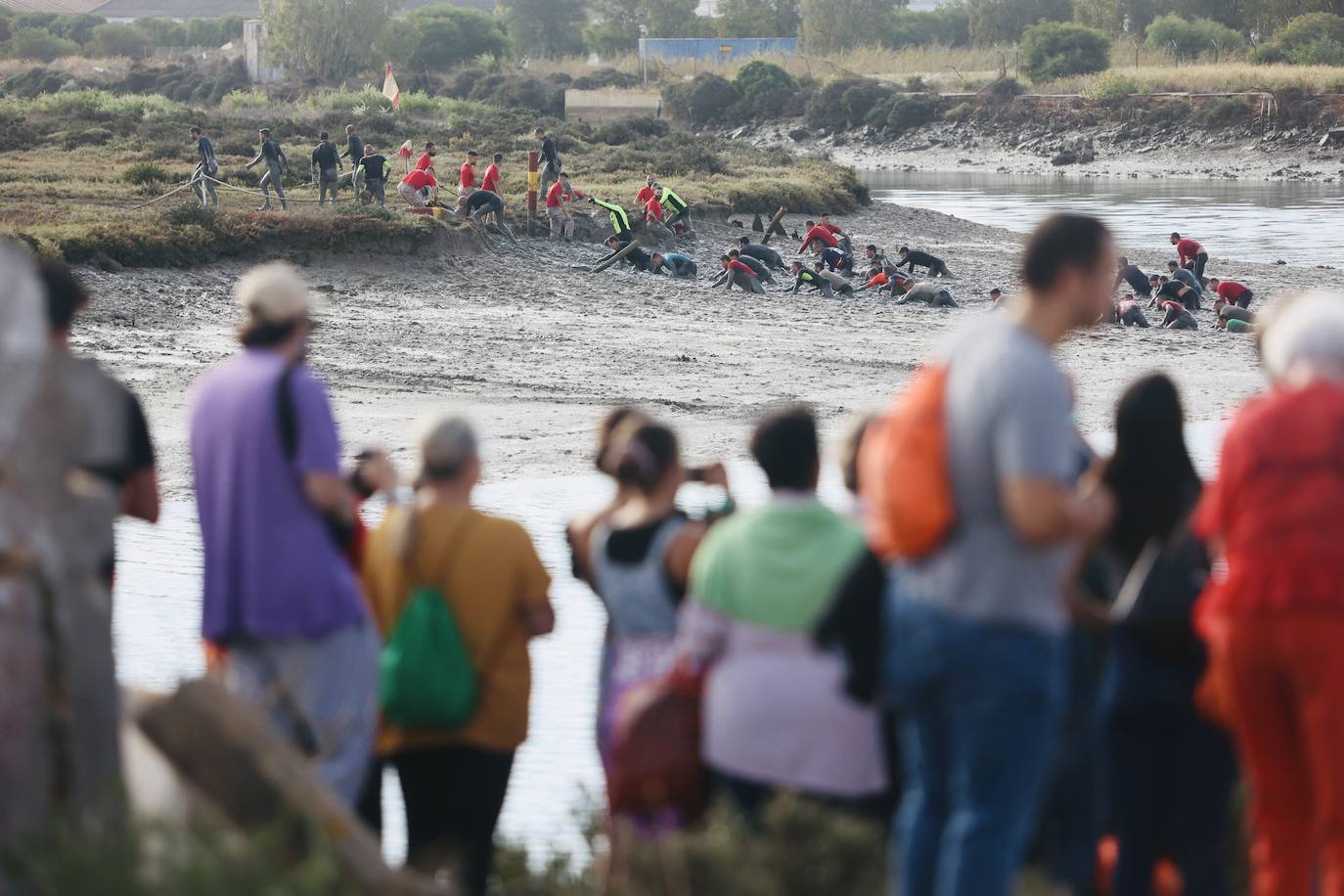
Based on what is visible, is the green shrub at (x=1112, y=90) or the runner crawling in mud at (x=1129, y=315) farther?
the green shrub at (x=1112, y=90)

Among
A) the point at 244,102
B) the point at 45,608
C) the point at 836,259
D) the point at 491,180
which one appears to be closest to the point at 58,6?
the point at 244,102

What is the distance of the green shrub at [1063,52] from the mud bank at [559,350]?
5970cm

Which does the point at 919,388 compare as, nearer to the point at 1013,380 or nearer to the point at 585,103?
the point at 1013,380

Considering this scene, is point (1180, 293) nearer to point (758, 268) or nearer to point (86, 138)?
point (758, 268)

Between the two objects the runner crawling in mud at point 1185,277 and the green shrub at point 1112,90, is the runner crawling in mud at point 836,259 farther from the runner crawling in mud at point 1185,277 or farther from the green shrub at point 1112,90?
the green shrub at point 1112,90

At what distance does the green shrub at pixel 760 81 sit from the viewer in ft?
258

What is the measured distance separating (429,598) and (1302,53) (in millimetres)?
82481

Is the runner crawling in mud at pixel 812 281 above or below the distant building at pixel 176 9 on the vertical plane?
below

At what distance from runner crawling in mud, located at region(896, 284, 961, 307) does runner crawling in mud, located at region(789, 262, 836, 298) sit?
3.47 feet

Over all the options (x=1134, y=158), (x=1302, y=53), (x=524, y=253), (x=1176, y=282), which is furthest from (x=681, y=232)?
(x=1302, y=53)

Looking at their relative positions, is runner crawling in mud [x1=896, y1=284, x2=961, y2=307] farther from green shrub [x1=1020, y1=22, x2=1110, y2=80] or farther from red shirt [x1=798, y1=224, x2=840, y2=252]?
green shrub [x1=1020, y1=22, x2=1110, y2=80]

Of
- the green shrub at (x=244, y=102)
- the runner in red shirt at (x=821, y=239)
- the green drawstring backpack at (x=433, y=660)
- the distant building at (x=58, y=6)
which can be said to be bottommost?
the runner in red shirt at (x=821, y=239)

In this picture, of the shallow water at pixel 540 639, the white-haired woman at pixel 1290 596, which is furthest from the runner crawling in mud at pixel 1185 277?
the white-haired woman at pixel 1290 596

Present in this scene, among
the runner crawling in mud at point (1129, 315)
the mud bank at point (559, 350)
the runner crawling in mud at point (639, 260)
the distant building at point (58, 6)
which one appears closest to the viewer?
the mud bank at point (559, 350)
